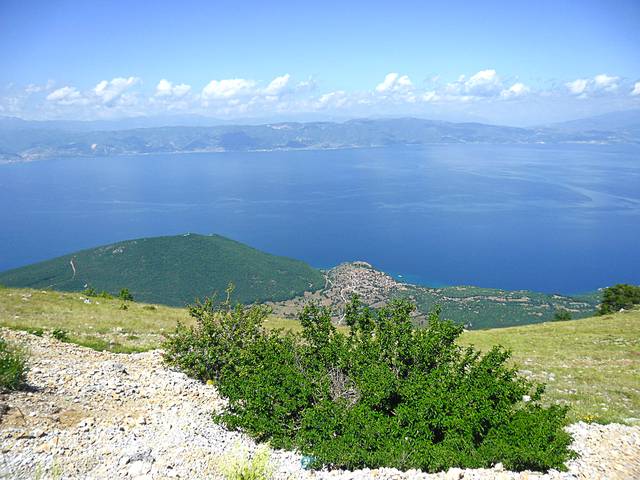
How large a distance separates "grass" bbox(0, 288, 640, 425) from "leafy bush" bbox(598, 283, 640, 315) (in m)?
16.8

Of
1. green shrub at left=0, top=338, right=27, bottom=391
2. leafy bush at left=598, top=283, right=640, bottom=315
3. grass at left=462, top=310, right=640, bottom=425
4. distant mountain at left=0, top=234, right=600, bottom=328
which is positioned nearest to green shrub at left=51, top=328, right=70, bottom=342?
green shrub at left=0, top=338, right=27, bottom=391

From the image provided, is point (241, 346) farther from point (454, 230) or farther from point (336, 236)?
point (454, 230)

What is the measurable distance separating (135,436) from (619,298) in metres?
52.9

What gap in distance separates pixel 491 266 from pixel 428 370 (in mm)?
156819

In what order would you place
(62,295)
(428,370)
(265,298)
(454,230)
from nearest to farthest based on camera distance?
(428,370)
(62,295)
(265,298)
(454,230)

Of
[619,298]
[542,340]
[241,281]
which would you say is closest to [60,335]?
[542,340]

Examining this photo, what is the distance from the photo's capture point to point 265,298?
114 meters

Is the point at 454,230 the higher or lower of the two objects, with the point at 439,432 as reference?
lower

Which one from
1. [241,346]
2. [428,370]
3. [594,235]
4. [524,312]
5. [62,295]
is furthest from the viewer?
[594,235]

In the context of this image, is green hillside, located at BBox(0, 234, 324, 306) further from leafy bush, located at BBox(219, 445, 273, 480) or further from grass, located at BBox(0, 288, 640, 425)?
leafy bush, located at BBox(219, 445, 273, 480)

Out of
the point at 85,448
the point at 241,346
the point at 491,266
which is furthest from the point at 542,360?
the point at 491,266

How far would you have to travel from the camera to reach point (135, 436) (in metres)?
10.3

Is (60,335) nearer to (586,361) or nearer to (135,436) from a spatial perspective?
(135,436)

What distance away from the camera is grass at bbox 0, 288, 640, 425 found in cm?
1605
